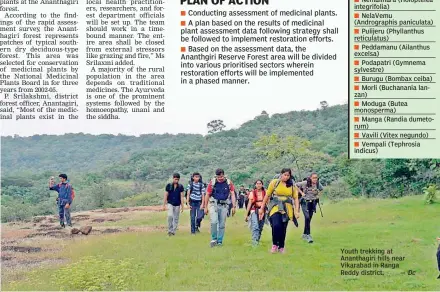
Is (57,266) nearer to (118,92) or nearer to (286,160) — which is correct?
(118,92)

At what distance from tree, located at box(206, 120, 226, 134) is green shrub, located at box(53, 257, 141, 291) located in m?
3.84

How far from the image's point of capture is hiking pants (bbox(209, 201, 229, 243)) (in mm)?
15812

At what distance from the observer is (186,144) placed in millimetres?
21109

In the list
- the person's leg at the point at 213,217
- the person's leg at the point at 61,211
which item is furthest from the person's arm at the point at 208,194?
the person's leg at the point at 61,211

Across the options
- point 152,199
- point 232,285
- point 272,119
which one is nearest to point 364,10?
point 272,119

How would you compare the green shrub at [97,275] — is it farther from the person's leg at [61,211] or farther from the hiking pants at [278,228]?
the hiking pants at [278,228]

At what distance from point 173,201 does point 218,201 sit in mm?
1562

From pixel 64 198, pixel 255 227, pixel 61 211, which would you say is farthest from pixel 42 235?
pixel 255 227

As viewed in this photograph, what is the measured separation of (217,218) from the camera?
15836 millimetres

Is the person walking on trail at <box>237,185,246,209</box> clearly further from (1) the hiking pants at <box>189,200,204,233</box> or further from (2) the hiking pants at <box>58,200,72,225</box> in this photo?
(2) the hiking pants at <box>58,200,72,225</box>

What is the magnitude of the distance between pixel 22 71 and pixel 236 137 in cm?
759

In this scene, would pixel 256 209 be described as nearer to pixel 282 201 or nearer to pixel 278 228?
pixel 278 228

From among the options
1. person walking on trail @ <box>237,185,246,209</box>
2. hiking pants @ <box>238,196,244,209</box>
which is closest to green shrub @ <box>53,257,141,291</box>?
person walking on trail @ <box>237,185,246,209</box>

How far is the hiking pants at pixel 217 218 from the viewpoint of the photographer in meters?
15.8
